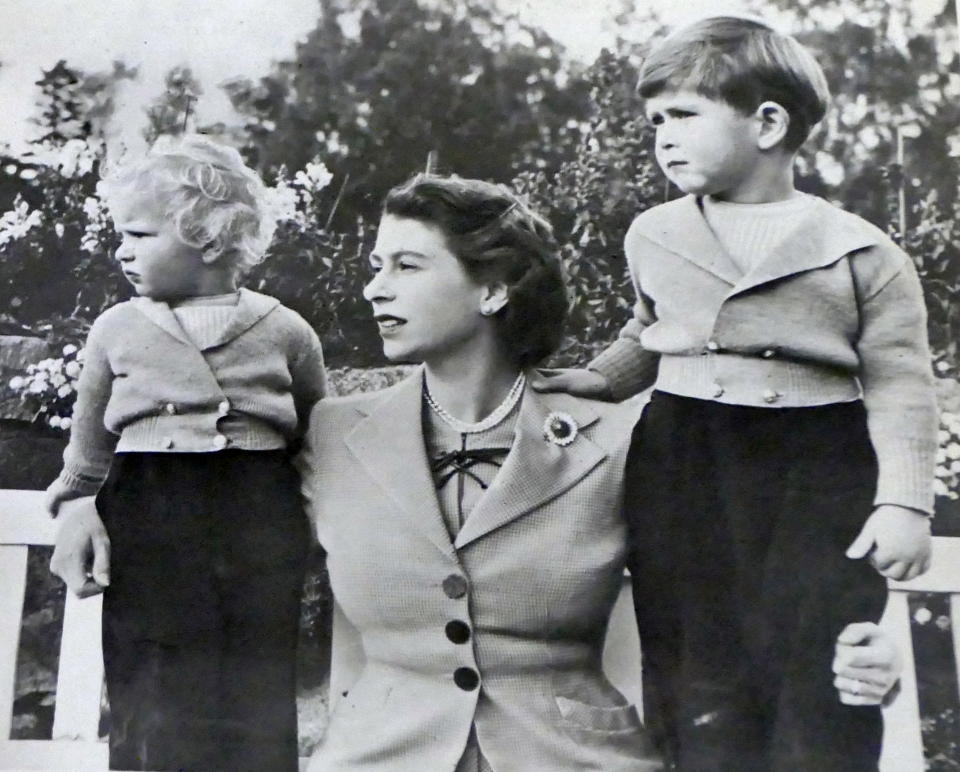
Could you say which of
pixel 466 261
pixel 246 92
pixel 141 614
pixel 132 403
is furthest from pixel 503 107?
pixel 141 614

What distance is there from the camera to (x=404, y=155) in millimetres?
1559

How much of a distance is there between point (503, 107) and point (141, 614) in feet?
2.90

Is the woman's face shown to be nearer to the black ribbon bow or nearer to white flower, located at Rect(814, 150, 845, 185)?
the black ribbon bow

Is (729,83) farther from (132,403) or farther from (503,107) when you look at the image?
(132,403)

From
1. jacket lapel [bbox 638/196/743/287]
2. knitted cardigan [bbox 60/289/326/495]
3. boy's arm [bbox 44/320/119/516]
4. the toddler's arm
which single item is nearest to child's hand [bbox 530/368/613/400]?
the toddler's arm

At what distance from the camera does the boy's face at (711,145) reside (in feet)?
4.69

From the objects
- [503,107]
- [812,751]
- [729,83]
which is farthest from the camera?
[503,107]

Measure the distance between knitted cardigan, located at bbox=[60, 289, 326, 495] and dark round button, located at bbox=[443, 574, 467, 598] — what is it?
0.99ft

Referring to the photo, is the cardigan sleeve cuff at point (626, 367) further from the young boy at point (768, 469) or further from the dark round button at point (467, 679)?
the dark round button at point (467, 679)

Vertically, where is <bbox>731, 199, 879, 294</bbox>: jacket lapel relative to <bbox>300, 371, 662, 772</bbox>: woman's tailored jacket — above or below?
above

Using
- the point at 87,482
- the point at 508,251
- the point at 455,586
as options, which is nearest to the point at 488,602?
the point at 455,586

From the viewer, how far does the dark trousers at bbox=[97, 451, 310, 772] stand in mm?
1417

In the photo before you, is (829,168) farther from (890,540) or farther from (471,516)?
(471,516)

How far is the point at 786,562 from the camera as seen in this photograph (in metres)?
1.36
